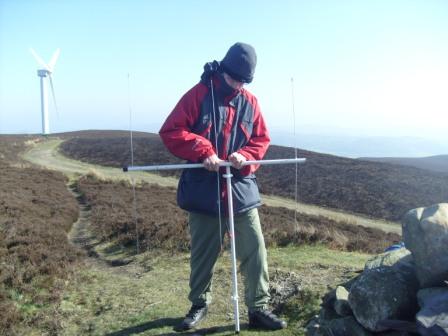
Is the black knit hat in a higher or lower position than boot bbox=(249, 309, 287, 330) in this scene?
higher

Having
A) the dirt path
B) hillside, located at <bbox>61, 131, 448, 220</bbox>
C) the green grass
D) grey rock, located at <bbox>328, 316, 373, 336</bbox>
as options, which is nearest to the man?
the green grass

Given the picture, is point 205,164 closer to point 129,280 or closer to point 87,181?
point 129,280

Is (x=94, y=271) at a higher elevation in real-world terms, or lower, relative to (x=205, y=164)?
lower

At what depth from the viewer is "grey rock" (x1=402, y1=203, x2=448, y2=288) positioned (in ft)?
11.8

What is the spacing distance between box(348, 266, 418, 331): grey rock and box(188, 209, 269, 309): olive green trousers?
48.6 inches

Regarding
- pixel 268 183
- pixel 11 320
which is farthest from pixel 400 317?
pixel 268 183

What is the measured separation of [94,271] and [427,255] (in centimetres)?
634

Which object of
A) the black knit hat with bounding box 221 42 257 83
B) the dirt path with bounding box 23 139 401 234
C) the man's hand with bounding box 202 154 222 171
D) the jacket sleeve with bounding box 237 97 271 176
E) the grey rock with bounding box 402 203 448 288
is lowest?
the dirt path with bounding box 23 139 401 234

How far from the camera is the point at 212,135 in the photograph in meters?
4.94

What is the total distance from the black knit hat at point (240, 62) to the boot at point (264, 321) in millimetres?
2577

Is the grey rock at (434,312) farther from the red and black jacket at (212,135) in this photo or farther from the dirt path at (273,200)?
the dirt path at (273,200)

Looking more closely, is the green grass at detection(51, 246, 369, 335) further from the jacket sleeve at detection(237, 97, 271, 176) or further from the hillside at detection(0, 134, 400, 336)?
the jacket sleeve at detection(237, 97, 271, 176)

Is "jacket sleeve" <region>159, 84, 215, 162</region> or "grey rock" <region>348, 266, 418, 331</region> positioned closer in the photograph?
"grey rock" <region>348, 266, 418, 331</region>

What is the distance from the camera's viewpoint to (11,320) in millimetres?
5758
